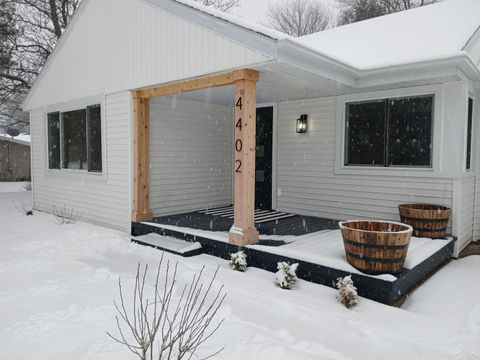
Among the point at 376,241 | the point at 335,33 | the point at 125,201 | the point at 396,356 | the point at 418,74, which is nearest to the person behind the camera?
the point at 396,356

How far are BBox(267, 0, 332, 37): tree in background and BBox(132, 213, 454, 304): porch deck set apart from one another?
20.5m

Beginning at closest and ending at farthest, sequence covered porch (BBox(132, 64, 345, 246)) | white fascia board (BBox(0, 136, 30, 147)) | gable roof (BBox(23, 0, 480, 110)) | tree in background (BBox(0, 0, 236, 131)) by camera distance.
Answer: gable roof (BBox(23, 0, 480, 110)) < covered porch (BBox(132, 64, 345, 246)) < tree in background (BBox(0, 0, 236, 131)) < white fascia board (BBox(0, 136, 30, 147))

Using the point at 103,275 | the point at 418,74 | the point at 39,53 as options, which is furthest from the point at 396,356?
the point at 39,53

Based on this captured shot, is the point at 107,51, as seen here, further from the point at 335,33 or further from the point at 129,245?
the point at 335,33

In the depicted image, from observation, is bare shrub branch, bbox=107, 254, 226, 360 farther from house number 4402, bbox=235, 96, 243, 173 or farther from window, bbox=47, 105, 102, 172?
window, bbox=47, 105, 102, 172

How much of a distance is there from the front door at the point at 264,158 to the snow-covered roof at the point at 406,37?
176 centimetres

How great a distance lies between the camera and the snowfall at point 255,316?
9.31 ft

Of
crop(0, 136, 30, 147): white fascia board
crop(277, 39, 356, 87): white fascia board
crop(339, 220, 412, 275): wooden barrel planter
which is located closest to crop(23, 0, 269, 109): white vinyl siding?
crop(277, 39, 356, 87): white fascia board

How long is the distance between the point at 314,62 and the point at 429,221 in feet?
8.56

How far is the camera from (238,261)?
4613mm

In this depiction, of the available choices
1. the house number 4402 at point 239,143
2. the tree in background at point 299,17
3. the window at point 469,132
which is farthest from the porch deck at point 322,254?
the tree in background at point 299,17

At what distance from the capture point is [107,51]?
6910 millimetres

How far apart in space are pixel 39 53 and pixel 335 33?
39.7ft

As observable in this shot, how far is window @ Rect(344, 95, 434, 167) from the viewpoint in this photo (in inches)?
219
